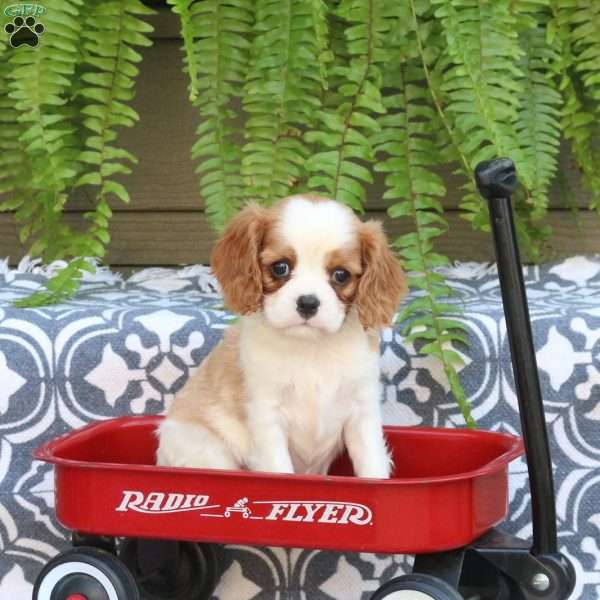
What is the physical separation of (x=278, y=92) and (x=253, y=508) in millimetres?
1021

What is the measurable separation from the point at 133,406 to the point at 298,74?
84cm

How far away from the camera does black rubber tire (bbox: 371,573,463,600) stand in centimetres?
180

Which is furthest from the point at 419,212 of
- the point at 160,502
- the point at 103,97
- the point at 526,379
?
the point at 160,502

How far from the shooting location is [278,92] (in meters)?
2.46

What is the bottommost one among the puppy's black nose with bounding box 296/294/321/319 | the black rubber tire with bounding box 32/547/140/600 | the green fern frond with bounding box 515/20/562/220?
the black rubber tire with bounding box 32/547/140/600

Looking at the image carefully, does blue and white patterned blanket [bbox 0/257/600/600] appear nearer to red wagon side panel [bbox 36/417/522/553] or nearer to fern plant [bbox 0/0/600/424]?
fern plant [bbox 0/0/600/424]

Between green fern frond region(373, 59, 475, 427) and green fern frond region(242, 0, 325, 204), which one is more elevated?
green fern frond region(242, 0, 325, 204)

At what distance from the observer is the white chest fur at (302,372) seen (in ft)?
6.86

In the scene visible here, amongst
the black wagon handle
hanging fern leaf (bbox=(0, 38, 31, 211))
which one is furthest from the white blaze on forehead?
hanging fern leaf (bbox=(0, 38, 31, 211))

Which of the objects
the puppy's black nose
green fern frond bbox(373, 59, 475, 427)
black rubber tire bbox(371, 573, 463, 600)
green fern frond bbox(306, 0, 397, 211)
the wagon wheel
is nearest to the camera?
black rubber tire bbox(371, 573, 463, 600)

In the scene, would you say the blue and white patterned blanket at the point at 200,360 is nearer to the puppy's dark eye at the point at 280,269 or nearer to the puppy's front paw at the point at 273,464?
the puppy's front paw at the point at 273,464

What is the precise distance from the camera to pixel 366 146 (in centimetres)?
243

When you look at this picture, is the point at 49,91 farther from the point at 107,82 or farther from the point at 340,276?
the point at 340,276

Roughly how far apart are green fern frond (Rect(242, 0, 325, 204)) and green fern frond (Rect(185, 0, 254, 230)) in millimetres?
39
